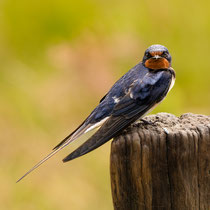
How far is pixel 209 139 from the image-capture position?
7.61 feet

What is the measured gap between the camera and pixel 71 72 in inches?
211

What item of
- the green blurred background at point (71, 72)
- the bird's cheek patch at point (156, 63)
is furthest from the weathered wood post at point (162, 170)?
the green blurred background at point (71, 72)

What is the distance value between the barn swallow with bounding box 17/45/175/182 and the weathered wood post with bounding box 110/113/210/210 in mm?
452

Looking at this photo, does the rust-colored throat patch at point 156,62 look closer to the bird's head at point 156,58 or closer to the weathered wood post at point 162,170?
the bird's head at point 156,58

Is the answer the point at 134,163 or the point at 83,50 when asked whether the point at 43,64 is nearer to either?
the point at 83,50

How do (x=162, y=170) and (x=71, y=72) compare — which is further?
(x=71, y=72)

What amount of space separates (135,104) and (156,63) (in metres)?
0.44

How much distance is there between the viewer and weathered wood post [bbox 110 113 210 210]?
2.26m

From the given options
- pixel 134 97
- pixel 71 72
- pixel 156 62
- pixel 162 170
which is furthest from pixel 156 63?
pixel 71 72

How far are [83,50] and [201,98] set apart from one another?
145 cm

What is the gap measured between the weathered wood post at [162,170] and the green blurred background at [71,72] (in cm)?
215

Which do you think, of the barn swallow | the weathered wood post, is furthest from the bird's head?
the weathered wood post

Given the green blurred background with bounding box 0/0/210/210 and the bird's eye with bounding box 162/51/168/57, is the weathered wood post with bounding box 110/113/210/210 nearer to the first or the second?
the bird's eye with bounding box 162/51/168/57

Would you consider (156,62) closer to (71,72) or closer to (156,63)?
(156,63)
